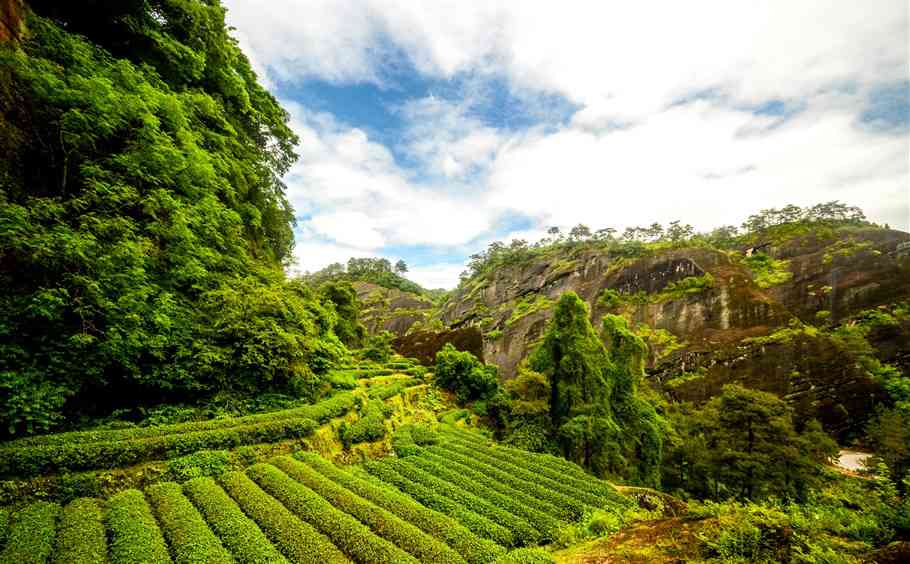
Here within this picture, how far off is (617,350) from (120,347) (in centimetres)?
2461

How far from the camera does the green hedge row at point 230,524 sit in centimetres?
705

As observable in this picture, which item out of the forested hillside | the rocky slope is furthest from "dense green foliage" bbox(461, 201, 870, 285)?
the forested hillside

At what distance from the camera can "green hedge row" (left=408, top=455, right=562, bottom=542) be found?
10113 mm

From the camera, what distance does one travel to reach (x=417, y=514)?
31.1 feet

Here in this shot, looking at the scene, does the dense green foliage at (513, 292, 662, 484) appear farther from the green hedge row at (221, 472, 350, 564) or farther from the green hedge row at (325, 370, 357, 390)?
the green hedge row at (221, 472, 350, 564)

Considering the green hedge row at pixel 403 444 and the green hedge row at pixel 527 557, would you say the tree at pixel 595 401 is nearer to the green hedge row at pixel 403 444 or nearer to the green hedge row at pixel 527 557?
the green hedge row at pixel 403 444

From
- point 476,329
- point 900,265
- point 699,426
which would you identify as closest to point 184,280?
point 476,329

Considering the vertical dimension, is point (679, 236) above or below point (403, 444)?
above

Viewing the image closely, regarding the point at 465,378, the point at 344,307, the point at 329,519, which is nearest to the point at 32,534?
the point at 329,519

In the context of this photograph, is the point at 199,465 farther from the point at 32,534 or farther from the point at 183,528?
the point at 32,534

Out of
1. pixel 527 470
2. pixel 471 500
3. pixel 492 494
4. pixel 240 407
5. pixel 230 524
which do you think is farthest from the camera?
pixel 527 470

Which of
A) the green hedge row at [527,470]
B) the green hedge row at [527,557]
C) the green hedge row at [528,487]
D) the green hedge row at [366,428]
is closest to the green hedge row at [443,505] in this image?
the green hedge row at [527,557]

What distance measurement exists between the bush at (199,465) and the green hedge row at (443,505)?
486cm

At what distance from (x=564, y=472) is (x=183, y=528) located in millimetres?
12847
